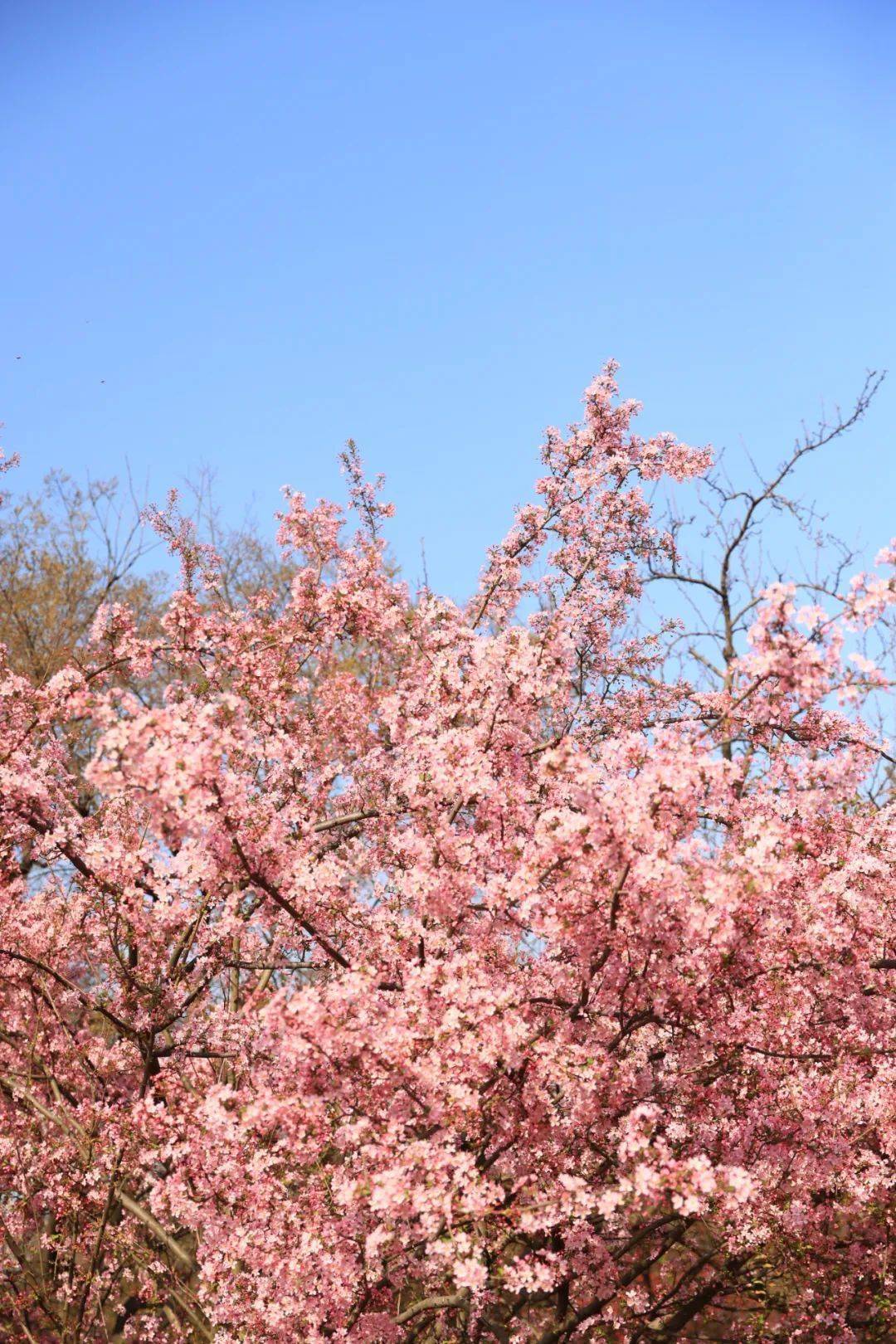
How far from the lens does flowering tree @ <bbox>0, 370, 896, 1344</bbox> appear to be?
505 cm

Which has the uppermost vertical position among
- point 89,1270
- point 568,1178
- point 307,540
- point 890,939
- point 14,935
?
point 307,540

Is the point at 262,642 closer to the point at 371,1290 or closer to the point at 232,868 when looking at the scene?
the point at 232,868

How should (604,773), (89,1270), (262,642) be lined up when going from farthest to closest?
(262,642)
(89,1270)
(604,773)

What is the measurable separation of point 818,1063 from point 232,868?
437 cm

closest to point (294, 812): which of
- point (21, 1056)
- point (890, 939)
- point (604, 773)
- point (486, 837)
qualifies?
point (486, 837)

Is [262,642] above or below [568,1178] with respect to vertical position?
above

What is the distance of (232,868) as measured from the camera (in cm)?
565

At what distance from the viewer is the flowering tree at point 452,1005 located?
505cm

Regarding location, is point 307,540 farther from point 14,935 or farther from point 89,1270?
point 89,1270

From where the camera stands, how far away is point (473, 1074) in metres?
5.17

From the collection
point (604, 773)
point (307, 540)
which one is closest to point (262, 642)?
point (307, 540)

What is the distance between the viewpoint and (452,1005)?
526 centimetres

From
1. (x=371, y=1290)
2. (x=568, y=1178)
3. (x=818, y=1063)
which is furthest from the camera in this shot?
(x=818, y=1063)

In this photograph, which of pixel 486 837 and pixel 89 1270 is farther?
pixel 89 1270
